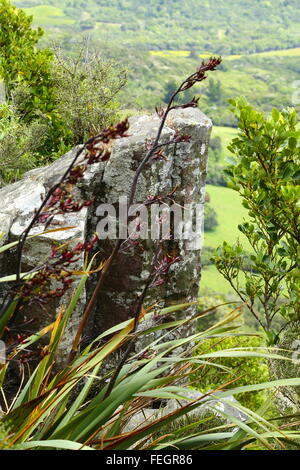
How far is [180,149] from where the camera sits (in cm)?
502

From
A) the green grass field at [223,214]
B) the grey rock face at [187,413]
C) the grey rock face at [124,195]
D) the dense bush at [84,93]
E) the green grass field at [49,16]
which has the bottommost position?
the green grass field at [223,214]

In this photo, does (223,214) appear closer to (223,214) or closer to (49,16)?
(223,214)

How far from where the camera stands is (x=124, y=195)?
482 cm

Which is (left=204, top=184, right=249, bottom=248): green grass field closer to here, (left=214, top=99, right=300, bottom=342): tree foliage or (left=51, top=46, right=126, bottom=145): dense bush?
(left=51, top=46, right=126, bottom=145): dense bush

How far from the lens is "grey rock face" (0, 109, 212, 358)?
446cm

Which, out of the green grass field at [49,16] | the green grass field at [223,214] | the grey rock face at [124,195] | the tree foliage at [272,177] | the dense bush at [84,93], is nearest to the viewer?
the tree foliage at [272,177]

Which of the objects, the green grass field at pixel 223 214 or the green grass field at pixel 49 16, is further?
the green grass field at pixel 49 16

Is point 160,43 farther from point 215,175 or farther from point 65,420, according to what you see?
point 65,420

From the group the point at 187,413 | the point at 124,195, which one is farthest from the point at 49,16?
the point at 187,413

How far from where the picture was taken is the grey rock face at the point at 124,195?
4.46 meters

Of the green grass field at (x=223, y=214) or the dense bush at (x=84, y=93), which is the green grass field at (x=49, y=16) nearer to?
the green grass field at (x=223, y=214)

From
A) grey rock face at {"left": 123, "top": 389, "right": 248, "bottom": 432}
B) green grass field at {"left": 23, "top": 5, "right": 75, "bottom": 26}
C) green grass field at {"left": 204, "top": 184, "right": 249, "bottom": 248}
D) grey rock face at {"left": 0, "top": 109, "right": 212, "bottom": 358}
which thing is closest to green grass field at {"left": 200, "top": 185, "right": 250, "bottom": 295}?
green grass field at {"left": 204, "top": 184, "right": 249, "bottom": 248}

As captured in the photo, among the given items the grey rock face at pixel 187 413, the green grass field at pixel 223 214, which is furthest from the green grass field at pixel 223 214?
the grey rock face at pixel 187 413

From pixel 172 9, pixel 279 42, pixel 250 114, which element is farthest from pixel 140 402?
pixel 172 9
